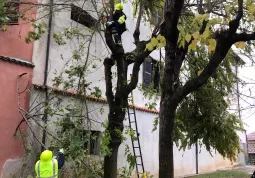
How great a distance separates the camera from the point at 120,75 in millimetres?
7699

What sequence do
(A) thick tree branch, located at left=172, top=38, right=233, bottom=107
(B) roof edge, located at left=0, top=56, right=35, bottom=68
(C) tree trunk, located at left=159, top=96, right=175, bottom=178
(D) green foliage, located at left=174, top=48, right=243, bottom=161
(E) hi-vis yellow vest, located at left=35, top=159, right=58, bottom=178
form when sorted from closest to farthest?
(A) thick tree branch, located at left=172, top=38, right=233, bottom=107
(E) hi-vis yellow vest, located at left=35, top=159, right=58, bottom=178
(C) tree trunk, located at left=159, top=96, right=175, bottom=178
(B) roof edge, located at left=0, top=56, right=35, bottom=68
(D) green foliage, located at left=174, top=48, right=243, bottom=161

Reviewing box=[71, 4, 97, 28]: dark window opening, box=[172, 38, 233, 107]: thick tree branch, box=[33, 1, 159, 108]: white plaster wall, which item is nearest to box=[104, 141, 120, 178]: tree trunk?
box=[172, 38, 233, 107]: thick tree branch

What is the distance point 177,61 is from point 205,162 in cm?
1221

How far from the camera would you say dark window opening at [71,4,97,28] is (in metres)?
9.50

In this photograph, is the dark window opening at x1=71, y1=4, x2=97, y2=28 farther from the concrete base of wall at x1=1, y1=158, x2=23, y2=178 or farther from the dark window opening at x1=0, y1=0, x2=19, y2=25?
the concrete base of wall at x1=1, y1=158, x2=23, y2=178

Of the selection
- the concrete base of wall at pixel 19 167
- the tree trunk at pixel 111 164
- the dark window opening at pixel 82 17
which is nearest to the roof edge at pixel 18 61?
the dark window opening at pixel 82 17

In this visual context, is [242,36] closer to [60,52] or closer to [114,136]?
[114,136]

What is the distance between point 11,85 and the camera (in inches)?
318

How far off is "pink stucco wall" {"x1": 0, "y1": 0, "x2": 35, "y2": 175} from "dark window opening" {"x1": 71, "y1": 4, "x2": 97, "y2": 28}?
62.5 inches

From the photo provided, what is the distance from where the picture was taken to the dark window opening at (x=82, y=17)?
9500mm

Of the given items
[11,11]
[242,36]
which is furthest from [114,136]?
[11,11]

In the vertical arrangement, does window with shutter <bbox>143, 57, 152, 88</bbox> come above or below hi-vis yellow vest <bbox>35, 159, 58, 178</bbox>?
above

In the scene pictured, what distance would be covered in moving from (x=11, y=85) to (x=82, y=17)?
3452 millimetres

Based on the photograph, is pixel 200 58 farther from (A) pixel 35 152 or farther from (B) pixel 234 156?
(A) pixel 35 152
